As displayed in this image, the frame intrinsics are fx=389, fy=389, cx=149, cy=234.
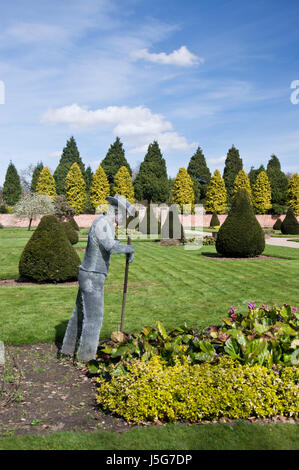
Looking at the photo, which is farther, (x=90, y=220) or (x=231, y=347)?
(x=90, y=220)

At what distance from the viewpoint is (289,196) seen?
5403 cm

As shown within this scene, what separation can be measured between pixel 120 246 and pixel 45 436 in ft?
8.75

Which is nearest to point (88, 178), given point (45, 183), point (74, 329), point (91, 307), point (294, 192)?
point (45, 183)

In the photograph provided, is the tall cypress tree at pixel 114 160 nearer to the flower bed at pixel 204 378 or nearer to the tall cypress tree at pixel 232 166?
the tall cypress tree at pixel 232 166

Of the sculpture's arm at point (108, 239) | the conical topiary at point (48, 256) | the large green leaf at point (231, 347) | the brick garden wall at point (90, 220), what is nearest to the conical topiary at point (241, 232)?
the conical topiary at point (48, 256)

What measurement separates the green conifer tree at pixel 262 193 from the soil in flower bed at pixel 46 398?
52.1 metres

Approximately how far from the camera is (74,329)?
6.07 meters

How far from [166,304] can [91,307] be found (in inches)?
172

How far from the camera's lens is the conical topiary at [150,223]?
110ft

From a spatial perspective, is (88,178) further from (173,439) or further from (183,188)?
(173,439)

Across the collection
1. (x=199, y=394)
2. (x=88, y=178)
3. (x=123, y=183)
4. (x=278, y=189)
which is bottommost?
(x=199, y=394)

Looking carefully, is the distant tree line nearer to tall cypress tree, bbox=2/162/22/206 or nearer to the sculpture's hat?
tall cypress tree, bbox=2/162/22/206

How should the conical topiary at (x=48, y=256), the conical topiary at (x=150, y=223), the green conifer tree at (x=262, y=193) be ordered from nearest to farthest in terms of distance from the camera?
the conical topiary at (x=48, y=256), the conical topiary at (x=150, y=223), the green conifer tree at (x=262, y=193)
